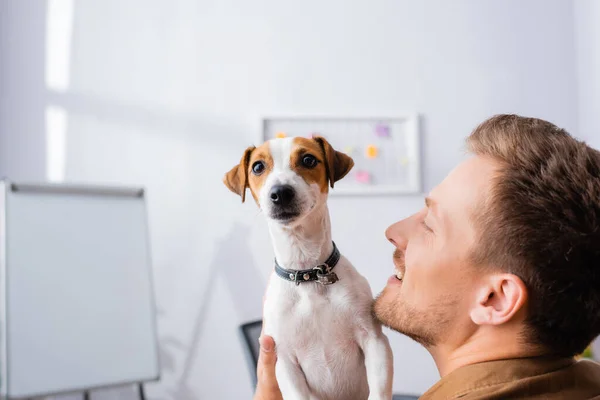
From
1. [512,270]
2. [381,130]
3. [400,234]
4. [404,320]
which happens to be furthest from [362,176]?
[512,270]

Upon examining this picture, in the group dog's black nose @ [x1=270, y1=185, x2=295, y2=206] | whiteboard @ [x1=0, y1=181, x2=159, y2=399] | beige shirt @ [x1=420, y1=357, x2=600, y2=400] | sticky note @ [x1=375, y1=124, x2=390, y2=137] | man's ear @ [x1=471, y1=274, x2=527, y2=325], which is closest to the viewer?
beige shirt @ [x1=420, y1=357, x2=600, y2=400]

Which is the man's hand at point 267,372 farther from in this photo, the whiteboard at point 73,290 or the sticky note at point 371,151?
the sticky note at point 371,151

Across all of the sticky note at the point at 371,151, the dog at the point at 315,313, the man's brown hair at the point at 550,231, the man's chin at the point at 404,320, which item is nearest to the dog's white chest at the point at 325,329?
the dog at the point at 315,313

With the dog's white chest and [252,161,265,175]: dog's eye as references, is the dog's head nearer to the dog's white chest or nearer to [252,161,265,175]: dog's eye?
[252,161,265,175]: dog's eye

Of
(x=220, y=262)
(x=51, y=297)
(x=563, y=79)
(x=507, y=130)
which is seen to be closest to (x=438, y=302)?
(x=507, y=130)

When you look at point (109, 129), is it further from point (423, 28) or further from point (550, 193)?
point (550, 193)

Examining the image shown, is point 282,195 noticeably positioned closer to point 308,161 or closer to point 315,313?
point 308,161

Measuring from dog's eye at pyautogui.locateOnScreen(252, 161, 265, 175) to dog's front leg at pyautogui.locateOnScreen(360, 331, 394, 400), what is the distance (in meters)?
0.52

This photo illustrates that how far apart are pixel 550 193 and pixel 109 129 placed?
8.89ft

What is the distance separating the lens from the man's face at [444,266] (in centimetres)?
89

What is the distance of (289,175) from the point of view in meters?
1.33

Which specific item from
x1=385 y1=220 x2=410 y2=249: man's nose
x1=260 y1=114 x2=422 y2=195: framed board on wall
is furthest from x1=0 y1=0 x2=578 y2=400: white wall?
x1=385 y1=220 x2=410 y2=249: man's nose

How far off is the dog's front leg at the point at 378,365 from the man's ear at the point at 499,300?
33 centimetres

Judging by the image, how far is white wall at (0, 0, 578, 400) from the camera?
3.02 m
